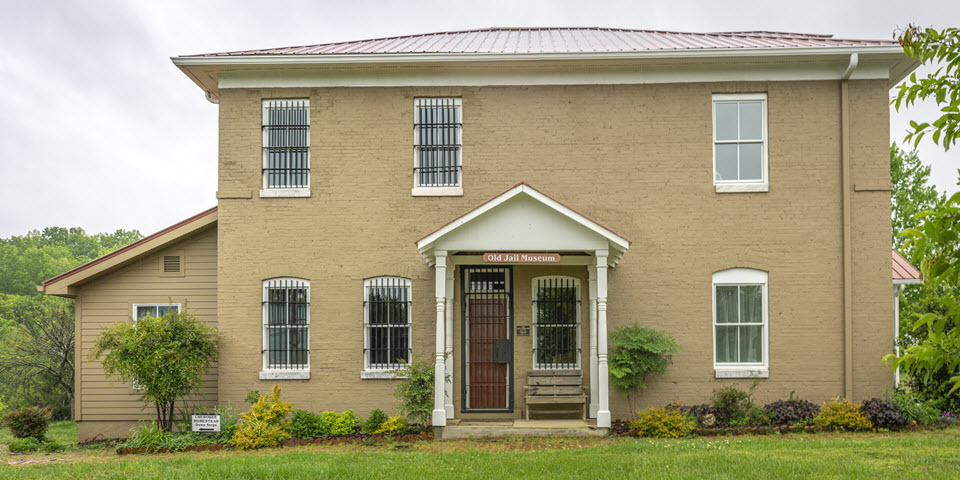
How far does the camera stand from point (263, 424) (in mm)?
12242

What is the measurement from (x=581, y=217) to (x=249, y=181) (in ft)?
21.0

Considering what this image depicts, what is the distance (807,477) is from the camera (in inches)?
345

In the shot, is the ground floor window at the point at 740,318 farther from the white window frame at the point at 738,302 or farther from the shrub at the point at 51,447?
the shrub at the point at 51,447

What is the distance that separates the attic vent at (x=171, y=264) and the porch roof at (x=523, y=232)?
5643mm

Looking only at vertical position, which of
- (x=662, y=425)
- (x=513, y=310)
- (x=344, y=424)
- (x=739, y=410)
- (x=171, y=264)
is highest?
(x=171, y=264)

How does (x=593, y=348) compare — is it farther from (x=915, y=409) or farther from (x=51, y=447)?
(x=51, y=447)

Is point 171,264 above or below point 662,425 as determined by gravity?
above

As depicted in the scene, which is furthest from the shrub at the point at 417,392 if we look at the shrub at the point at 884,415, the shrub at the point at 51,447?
the shrub at the point at 884,415

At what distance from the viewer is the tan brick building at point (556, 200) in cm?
1341

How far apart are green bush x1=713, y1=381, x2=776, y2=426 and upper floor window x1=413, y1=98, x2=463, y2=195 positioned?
6135 millimetres

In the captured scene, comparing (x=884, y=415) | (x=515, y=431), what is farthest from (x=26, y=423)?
(x=884, y=415)

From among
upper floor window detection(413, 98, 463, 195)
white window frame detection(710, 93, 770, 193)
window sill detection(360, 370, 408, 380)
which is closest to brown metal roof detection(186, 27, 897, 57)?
white window frame detection(710, 93, 770, 193)

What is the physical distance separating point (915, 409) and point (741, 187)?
15.8 feet

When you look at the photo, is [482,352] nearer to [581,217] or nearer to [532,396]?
[532,396]
